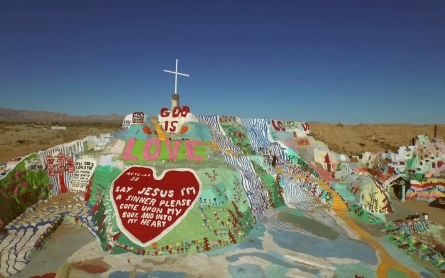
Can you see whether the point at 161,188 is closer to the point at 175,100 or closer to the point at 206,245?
the point at 206,245

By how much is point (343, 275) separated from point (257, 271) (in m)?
2.91

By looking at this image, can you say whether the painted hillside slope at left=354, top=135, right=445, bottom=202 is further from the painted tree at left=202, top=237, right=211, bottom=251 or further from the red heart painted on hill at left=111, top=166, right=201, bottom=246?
the painted tree at left=202, top=237, right=211, bottom=251

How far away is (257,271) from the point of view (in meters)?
10.5

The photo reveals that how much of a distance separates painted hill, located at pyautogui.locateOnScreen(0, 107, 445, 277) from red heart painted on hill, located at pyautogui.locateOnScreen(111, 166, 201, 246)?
0.14 ft

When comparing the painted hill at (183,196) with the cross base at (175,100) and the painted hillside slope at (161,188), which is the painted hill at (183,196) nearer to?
the painted hillside slope at (161,188)

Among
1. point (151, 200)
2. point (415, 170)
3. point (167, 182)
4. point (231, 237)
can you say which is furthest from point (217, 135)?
point (415, 170)

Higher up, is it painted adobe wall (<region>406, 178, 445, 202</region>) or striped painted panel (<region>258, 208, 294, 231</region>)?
painted adobe wall (<region>406, 178, 445, 202</region>)

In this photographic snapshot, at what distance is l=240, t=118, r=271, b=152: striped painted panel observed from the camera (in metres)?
24.0

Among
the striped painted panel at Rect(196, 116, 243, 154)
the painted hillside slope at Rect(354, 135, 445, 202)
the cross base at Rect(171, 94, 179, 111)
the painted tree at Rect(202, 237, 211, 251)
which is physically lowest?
the painted tree at Rect(202, 237, 211, 251)

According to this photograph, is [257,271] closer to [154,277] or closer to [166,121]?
[154,277]

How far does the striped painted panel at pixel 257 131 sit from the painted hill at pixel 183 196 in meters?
0.51

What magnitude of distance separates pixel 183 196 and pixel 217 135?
30.3 feet

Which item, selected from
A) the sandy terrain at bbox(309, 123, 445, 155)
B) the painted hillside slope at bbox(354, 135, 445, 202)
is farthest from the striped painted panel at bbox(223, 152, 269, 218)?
the sandy terrain at bbox(309, 123, 445, 155)

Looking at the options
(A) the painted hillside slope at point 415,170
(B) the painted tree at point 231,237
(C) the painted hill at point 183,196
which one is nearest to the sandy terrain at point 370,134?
(A) the painted hillside slope at point 415,170
